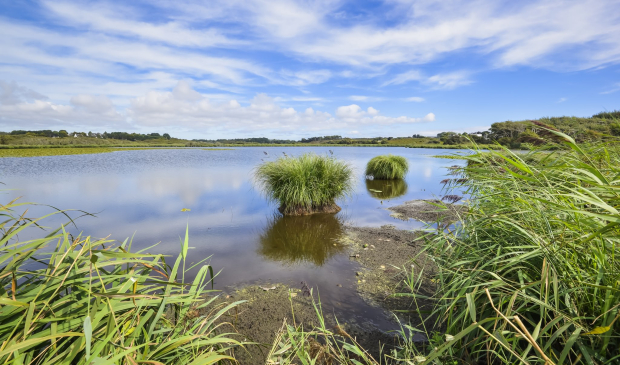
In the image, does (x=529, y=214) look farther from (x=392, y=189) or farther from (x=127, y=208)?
(x=392, y=189)

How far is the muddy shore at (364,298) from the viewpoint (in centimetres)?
311

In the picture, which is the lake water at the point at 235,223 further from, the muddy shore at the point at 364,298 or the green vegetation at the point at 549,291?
the green vegetation at the point at 549,291

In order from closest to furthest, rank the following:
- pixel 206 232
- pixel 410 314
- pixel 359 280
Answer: pixel 410 314 < pixel 359 280 < pixel 206 232

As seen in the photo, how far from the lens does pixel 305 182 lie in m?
9.06

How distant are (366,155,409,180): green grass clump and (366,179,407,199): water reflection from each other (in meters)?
0.45

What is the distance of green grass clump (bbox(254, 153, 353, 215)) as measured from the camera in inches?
351

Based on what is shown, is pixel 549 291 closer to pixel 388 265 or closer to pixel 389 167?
pixel 388 265

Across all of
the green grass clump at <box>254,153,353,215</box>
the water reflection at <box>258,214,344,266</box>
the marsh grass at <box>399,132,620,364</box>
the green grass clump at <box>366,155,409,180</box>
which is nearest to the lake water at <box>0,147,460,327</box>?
the water reflection at <box>258,214,344,266</box>

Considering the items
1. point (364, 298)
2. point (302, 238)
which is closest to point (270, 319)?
point (364, 298)

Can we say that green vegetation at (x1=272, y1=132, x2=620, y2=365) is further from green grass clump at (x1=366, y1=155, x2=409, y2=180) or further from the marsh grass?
green grass clump at (x1=366, y1=155, x2=409, y2=180)

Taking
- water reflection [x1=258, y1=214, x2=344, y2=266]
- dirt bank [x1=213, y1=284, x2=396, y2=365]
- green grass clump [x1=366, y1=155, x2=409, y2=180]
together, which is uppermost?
green grass clump [x1=366, y1=155, x2=409, y2=180]

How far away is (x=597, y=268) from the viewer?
171cm

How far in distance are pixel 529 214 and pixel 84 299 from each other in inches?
117

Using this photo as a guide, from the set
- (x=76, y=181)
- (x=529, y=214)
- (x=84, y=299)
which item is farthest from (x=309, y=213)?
(x=76, y=181)
